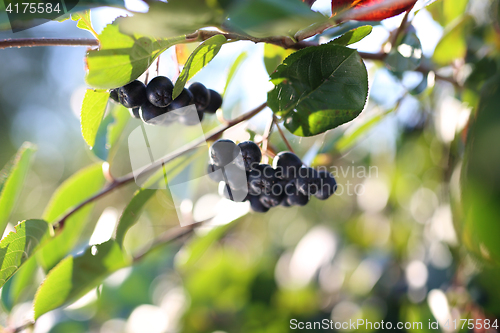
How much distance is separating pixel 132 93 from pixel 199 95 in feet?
0.62

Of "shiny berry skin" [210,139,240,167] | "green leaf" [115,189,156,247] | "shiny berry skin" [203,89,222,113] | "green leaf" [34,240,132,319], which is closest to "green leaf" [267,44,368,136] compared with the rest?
"shiny berry skin" [210,139,240,167]

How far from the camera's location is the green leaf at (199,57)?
2.15ft

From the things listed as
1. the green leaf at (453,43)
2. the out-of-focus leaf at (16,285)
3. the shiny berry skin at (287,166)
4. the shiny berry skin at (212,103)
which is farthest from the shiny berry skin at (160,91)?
the green leaf at (453,43)

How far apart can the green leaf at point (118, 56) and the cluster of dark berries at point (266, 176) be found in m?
0.29

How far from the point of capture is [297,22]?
0.51 meters

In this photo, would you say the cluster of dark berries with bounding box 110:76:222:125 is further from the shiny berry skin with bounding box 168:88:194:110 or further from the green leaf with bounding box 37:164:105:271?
the green leaf with bounding box 37:164:105:271

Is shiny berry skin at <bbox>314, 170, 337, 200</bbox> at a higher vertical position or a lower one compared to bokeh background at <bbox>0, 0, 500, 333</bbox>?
higher

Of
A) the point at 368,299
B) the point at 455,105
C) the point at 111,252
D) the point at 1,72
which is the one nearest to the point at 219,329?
the point at 368,299

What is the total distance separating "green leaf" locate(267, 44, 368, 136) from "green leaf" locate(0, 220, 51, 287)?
77 centimetres

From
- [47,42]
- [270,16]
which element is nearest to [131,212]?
[47,42]

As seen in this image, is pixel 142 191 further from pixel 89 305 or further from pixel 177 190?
pixel 89 305

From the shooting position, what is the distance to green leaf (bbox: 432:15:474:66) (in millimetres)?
1253

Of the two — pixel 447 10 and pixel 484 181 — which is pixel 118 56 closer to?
pixel 484 181

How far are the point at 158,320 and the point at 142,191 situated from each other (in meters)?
1.23
